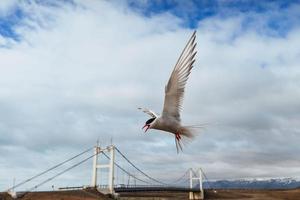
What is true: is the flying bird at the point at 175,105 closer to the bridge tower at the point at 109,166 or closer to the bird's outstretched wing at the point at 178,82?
the bird's outstretched wing at the point at 178,82

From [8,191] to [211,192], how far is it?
6258 cm

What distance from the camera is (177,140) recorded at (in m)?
10.2

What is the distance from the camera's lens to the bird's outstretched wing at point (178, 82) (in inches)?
319

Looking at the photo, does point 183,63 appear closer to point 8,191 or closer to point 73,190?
A: point 8,191

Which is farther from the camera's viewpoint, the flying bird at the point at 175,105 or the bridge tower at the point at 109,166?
the bridge tower at the point at 109,166

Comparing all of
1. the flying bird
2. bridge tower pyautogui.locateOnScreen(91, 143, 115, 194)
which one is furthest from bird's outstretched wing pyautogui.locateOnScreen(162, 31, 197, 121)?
bridge tower pyautogui.locateOnScreen(91, 143, 115, 194)

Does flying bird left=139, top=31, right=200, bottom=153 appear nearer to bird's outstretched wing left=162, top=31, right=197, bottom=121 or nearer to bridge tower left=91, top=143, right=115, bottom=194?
bird's outstretched wing left=162, top=31, right=197, bottom=121

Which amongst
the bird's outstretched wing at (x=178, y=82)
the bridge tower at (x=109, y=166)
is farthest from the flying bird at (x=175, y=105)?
the bridge tower at (x=109, y=166)

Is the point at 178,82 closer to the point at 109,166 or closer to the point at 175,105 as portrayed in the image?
the point at 175,105

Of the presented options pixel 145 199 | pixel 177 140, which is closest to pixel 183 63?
pixel 177 140

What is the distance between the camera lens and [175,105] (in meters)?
9.68

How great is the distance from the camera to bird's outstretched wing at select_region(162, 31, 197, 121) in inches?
319

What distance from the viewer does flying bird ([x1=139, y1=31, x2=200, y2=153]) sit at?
868cm

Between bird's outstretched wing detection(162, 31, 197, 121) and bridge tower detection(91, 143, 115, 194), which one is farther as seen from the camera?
bridge tower detection(91, 143, 115, 194)
